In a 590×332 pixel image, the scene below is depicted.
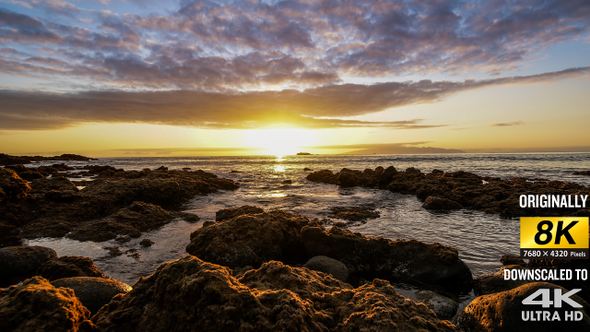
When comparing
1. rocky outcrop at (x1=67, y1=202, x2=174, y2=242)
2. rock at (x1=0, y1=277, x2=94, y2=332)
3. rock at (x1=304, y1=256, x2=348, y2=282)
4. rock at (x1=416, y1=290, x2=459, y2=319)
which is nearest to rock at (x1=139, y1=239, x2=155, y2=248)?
rocky outcrop at (x1=67, y1=202, x2=174, y2=242)

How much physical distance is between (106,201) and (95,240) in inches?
190

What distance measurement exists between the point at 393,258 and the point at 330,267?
70.8 inches

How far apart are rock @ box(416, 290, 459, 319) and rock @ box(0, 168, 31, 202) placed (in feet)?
46.9

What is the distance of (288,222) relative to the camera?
334 inches

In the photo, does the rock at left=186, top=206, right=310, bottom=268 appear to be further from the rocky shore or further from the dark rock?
the dark rock

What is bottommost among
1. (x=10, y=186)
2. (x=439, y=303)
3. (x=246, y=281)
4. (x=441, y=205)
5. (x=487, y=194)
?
(x=439, y=303)

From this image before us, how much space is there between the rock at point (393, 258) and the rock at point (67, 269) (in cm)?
508

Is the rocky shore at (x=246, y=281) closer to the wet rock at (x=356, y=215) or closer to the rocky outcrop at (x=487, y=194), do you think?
the wet rock at (x=356, y=215)

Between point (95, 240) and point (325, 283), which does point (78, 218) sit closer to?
point (95, 240)

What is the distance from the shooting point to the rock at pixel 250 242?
682 centimetres

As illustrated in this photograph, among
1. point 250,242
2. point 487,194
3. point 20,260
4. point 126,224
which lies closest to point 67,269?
point 20,260

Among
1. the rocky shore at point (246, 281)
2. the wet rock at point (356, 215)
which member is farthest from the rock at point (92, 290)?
the wet rock at point (356, 215)

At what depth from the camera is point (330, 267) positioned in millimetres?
6305

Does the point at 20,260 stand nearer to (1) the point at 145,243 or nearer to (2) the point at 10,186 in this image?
(1) the point at 145,243
